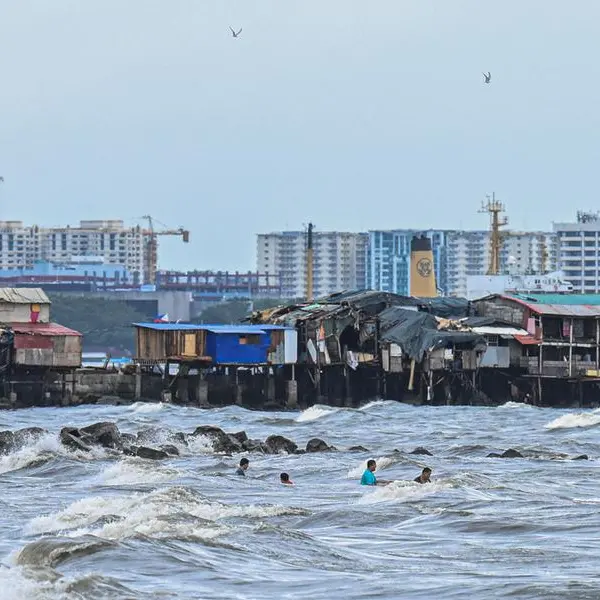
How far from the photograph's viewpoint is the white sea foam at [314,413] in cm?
8525

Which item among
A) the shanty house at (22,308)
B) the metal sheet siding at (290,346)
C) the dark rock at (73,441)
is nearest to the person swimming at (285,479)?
the dark rock at (73,441)

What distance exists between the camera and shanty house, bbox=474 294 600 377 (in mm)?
98125

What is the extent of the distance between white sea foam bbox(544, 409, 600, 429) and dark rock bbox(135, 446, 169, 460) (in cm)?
2444

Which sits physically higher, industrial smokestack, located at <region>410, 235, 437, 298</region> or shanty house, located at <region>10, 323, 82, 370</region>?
industrial smokestack, located at <region>410, 235, 437, 298</region>

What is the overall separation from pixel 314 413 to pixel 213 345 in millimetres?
9191

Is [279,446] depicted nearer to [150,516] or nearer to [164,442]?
[164,442]

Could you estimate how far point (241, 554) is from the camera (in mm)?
37812

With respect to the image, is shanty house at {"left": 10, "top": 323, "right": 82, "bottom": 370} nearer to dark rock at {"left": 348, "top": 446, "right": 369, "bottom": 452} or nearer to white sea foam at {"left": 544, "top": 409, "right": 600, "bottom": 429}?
white sea foam at {"left": 544, "top": 409, "right": 600, "bottom": 429}

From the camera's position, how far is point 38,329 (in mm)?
93438

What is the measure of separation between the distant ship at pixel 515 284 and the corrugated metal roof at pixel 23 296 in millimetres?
37150

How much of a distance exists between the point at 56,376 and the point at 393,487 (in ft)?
149

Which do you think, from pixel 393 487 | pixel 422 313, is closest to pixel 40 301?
pixel 422 313

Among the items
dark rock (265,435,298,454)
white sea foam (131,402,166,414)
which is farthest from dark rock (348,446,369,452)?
white sea foam (131,402,166,414)

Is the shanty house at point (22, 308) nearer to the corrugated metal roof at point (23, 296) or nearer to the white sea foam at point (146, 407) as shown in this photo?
the corrugated metal roof at point (23, 296)
